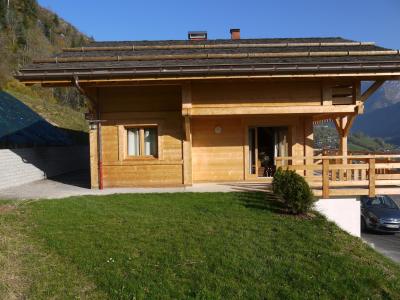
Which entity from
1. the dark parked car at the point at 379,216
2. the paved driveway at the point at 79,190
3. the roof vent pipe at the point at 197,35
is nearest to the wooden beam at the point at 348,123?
the paved driveway at the point at 79,190

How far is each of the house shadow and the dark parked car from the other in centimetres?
1173

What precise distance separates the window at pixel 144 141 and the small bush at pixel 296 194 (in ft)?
17.1

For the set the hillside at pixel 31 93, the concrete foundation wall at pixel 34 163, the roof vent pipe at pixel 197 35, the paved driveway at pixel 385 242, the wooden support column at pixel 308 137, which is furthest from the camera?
the roof vent pipe at pixel 197 35

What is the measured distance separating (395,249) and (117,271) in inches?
418

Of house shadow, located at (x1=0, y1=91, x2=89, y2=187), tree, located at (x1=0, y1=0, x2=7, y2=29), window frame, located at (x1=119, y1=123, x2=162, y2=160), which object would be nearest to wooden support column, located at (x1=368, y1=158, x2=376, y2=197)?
window frame, located at (x1=119, y1=123, x2=162, y2=160)

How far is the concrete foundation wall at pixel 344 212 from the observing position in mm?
9625

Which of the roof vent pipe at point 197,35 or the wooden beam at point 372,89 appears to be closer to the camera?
the wooden beam at point 372,89

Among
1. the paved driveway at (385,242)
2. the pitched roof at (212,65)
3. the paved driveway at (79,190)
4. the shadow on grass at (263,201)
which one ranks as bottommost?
the paved driveway at (385,242)

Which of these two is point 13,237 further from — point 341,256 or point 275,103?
point 275,103

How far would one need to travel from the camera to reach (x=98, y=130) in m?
11.8

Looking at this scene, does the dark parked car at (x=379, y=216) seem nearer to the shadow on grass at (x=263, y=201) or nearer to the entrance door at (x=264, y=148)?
the entrance door at (x=264, y=148)

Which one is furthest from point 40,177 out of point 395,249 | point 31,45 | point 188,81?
point 31,45

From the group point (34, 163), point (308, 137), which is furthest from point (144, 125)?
point (308, 137)

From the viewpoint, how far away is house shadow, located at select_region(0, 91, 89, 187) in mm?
14430
